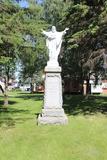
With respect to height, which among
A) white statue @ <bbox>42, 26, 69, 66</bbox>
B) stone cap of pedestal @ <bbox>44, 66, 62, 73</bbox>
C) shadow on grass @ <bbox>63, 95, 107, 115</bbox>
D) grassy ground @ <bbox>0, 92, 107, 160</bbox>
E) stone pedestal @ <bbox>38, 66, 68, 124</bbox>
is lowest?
grassy ground @ <bbox>0, 92, 107, 160</bbox>

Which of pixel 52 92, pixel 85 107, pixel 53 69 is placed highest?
pixel 53 69

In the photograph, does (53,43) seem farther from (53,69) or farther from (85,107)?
(85,107)

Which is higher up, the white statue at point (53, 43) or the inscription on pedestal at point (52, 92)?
the white statue at point (53, 43)

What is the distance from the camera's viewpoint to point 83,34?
20.0 m

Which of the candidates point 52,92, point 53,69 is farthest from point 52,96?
point 53,69

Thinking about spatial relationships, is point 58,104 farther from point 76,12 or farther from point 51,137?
point 76,12

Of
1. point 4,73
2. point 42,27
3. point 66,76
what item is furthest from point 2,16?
point 66,76

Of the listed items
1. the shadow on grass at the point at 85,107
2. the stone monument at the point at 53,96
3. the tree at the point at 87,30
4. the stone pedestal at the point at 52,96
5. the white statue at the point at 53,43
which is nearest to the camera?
the stone monument at the point at 53,96

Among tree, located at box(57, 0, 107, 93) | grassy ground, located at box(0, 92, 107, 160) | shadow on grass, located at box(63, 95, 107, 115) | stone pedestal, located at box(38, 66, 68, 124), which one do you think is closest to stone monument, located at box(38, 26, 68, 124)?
stone pedestal, located at box(38, 66, 68, 124)

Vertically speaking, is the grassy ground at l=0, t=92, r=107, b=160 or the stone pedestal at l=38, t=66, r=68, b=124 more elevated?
the stone pedestal at l=38, t=66, r=68, b=124

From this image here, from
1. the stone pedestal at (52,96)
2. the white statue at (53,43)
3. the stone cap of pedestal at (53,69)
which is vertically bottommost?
the stone pedestal at (52,96)

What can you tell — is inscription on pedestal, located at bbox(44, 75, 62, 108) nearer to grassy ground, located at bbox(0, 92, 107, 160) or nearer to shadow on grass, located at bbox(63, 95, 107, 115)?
grassy ground, located at bbox(0, 92, 107, 160)

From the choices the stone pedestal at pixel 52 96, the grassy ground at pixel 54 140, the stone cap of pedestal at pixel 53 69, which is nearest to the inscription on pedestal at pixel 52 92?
the stone pedestal at pixel 52 96

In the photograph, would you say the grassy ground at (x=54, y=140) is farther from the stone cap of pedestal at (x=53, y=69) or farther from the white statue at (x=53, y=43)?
the white statue at (x=53, y=43)
